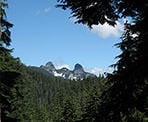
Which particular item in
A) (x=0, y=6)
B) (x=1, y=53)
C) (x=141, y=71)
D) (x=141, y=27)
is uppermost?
(x=0, y=6)

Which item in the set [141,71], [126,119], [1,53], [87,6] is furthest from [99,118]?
[1,53]

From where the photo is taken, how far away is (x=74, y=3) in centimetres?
955

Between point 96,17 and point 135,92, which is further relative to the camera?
point 135,92

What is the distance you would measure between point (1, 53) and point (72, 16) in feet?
55.7

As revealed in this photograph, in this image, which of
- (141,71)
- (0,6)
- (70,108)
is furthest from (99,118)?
(70,108)

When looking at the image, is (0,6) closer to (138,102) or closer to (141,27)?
(138,102)

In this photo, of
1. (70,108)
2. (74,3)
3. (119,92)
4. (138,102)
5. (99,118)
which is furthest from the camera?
(70,108)

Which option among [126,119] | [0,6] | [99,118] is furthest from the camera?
[0,6]

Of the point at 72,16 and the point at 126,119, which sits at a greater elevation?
the point at 72,16

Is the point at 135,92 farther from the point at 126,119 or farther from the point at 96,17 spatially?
the point at 96,17

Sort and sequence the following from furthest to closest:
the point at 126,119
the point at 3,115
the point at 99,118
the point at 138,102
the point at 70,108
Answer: the point at 70,108 < the point at 3,115 < the point at 138,102 < the point at 99,118 < the point at 126,119

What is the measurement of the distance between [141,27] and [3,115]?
91.8 feet

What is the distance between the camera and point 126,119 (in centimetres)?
1338

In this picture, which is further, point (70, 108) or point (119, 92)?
point (70, 108)
